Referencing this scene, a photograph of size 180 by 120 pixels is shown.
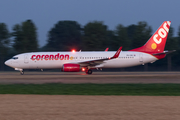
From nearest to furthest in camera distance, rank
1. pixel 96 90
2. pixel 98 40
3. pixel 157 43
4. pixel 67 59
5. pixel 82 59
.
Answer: pixel 96 90
pixel 67 59
pixel 82 59
pixel 157 43
pixel 98 40

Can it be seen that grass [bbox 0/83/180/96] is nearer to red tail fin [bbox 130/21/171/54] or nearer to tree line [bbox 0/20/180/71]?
red tail fin [bbox 130/21/171/54]

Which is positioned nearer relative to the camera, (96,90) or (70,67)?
(96,90)

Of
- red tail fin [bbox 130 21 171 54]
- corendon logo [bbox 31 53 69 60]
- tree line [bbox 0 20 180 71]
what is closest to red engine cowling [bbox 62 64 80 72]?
corendon logo [bbox 31 53 69 60]

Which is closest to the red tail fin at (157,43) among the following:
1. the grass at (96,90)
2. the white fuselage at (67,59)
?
the white fuselage at (67,59)

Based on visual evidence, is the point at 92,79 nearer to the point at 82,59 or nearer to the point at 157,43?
the point at 82,59

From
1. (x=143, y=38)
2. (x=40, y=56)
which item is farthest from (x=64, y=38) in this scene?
(x=40, y=56)

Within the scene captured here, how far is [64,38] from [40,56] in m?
44.7

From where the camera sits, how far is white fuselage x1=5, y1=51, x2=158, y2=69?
26.7 m

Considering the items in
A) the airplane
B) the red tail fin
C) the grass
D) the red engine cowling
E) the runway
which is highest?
the red tail fin

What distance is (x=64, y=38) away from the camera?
71.1 m

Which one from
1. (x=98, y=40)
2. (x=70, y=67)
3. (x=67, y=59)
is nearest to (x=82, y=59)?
(x=67, y=59)

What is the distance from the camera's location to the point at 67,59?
2670 cm

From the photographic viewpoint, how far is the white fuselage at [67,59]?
26734 millimetres

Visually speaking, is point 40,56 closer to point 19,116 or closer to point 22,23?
point 22,23
